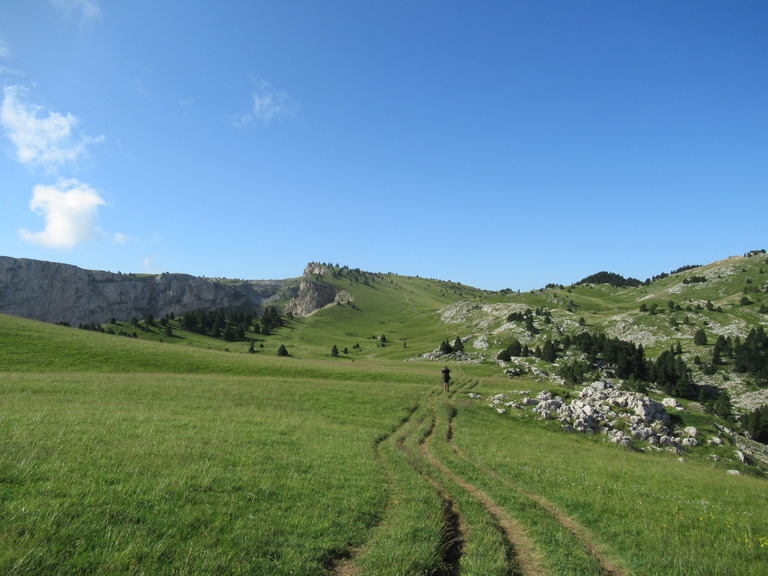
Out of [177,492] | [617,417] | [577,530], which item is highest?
[177,492]

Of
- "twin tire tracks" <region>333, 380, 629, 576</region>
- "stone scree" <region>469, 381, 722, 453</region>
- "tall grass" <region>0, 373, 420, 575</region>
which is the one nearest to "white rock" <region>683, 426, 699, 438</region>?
"stone scree" <region>469, 381, 722, 453</region>

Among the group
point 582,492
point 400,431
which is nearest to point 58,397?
point 400,431

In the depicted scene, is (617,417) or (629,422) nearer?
(629,422)

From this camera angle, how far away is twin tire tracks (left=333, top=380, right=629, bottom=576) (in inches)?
374

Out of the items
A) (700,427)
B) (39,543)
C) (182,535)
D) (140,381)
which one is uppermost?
(39,543)

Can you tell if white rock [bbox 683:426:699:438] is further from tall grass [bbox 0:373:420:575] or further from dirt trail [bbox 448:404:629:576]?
tall grass [bbox 0:373:420:575]

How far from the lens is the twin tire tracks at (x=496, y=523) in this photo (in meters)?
9.50

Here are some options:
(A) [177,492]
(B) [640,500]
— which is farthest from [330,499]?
(B) [640,500]

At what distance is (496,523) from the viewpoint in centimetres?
1227

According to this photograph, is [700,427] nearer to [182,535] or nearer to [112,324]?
[182,535]

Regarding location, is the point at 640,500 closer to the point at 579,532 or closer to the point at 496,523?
the point at 579,532

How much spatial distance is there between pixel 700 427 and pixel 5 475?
2131 inches

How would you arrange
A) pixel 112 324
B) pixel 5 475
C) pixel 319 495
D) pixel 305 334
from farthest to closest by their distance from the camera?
1. pixel 305 334
2. pixel 112 324
3. pixel 319 495
4. pixel 5 475

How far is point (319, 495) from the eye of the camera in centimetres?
1252
